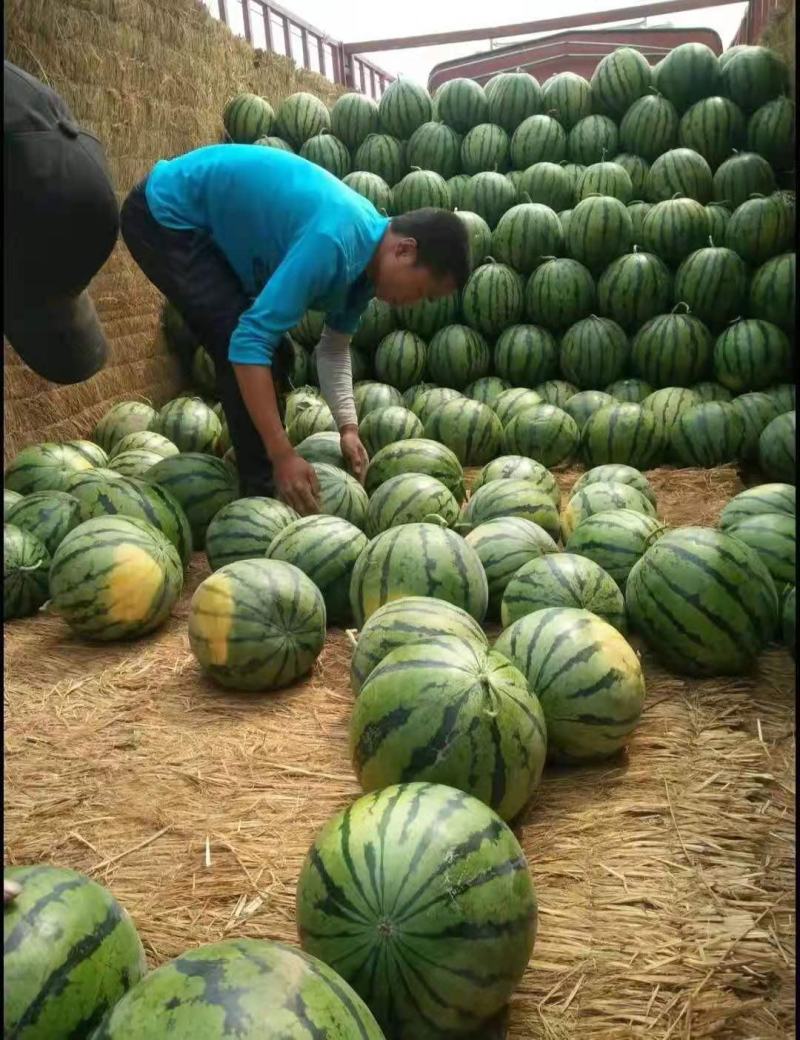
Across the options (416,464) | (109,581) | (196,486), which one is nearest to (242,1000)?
(109,581)

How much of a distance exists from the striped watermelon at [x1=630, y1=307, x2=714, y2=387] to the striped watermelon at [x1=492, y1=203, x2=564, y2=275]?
959 millimetres

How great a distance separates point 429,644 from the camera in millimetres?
2189

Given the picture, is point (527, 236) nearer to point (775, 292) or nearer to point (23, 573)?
point (775, 292)

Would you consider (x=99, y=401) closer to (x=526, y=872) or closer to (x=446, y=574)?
(x=446, y=574)

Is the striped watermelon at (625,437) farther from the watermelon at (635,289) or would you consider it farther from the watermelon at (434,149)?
the watermelon at (434,149)

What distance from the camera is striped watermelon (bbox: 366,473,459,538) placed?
3.77m

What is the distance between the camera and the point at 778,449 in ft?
16.2

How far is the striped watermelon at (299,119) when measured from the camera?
711 cm

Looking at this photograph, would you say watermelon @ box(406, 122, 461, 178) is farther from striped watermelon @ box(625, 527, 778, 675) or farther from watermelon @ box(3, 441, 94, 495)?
striped watermelon @ box(625, 527, 778, 675)

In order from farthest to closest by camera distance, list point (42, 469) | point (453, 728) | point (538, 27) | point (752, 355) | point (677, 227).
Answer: point (538, 27) < point (677, 227) < point (752, 355) < point (42, 469) < point (453, 728)

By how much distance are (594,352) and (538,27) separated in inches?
211

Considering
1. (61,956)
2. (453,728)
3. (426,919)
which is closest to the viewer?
(61,956)

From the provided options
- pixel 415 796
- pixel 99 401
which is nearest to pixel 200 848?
pixel 415 796

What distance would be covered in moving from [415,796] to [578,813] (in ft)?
2.39
